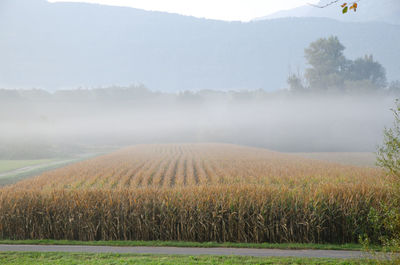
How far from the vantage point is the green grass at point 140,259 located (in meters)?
7.35

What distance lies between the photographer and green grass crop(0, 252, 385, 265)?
735cm

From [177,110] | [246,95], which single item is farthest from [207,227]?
[177,110]

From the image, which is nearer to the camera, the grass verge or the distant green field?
the grass verge

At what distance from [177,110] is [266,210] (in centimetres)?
9602

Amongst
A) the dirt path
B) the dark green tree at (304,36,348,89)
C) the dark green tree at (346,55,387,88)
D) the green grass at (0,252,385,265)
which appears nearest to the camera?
the green grass at (0,252,385,265)

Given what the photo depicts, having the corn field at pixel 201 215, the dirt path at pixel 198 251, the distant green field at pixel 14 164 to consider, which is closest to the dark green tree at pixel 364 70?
the distant green field at pixel 14 164

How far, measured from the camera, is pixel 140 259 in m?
7.50

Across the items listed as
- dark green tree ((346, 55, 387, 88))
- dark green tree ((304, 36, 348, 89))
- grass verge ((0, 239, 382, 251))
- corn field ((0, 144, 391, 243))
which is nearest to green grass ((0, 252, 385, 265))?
grass verge ((0, 239, 382, 251))

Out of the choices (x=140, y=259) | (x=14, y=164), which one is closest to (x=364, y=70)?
(x=14, y=164)

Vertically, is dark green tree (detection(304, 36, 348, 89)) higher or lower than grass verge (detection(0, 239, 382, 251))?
higher

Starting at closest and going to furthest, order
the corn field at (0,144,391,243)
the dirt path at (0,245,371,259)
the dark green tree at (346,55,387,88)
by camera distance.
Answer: the dirt path at (0,245,371,259)
the corn field at (0,144,391,243)
the dark green tree at (346,55,387,88)

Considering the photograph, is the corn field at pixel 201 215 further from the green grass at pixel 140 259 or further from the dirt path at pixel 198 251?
the green grass at pixel 140 259

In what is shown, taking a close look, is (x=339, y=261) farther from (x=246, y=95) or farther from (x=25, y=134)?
(x=246, y=95)

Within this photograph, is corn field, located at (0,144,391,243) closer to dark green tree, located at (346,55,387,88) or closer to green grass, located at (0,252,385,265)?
green grass, located at (0,252,385,265)
